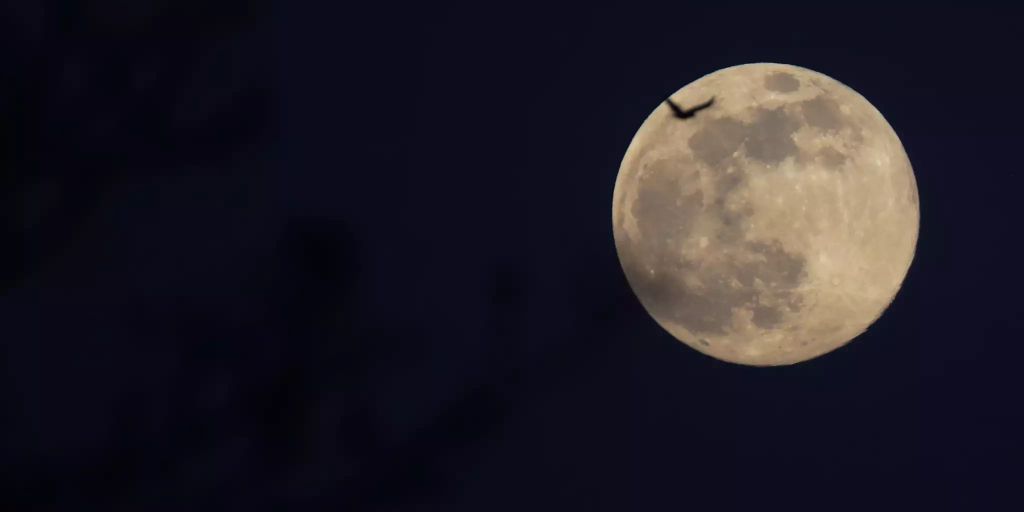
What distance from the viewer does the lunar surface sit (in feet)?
5.35

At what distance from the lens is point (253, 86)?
223 cm

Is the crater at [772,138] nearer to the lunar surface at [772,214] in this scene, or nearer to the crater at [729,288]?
the lunar surface at [772,214]

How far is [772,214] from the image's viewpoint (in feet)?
5.35

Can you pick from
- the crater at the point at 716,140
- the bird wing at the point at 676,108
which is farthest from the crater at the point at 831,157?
the bird wing at the point at 676,108

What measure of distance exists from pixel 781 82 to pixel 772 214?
0.94 ft

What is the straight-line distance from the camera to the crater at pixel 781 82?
5.63 feet

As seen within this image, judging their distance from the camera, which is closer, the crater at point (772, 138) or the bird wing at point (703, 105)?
the crater at point (772, 138)

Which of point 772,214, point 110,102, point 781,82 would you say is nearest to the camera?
point 772,214

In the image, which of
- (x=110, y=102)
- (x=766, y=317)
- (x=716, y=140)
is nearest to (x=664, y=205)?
(x=716, y=140)

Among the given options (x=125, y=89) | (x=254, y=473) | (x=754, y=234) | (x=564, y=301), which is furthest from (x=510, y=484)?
(x=125, y=89)

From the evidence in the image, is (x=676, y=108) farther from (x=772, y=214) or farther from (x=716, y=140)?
(x=772, y=214)

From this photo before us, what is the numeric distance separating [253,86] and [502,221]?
2.35 feet

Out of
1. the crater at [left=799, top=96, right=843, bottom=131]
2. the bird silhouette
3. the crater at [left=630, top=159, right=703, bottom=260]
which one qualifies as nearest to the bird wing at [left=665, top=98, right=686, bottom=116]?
the bird silhouette

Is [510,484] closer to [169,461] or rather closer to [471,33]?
[169,461]
